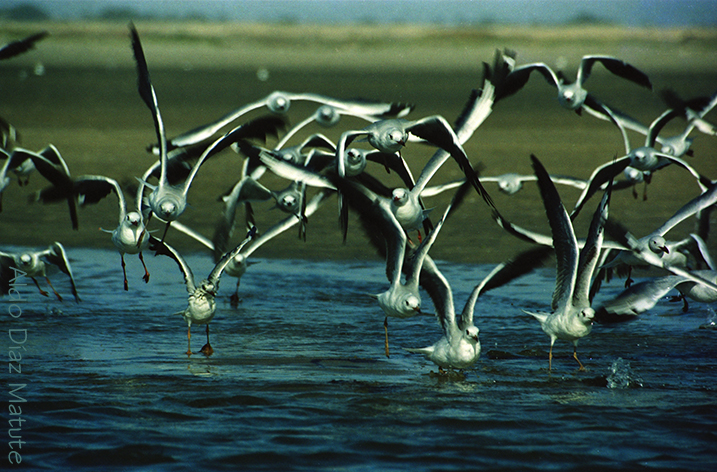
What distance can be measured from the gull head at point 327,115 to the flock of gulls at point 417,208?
0.6 inches

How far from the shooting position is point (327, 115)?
13.4m

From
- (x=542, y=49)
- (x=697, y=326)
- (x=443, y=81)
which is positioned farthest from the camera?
(x=542, y=49)

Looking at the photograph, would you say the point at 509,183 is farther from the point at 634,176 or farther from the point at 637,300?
the point at 637,300

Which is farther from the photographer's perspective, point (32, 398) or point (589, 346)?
point (589, 346)

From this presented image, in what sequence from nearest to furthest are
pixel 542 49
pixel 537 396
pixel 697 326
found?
pixel 537 396 < pixel 697 326 < pixel 542 49

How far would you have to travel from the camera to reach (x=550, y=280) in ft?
39.6

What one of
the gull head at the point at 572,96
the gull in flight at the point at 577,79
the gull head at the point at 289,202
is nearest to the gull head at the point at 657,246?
the gull in flight at the point at 577,79

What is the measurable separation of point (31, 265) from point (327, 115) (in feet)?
14.8

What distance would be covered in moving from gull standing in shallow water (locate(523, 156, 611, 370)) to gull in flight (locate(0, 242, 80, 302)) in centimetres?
513

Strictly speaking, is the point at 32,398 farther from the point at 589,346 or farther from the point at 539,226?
the point at 539,226

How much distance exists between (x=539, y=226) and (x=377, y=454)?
8.37 meters

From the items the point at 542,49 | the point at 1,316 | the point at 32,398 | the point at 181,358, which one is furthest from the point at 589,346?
the point at 542,49

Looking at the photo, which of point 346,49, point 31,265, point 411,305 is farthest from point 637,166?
point 346,49

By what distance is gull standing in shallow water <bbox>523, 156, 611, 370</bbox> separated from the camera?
849 centimetres
